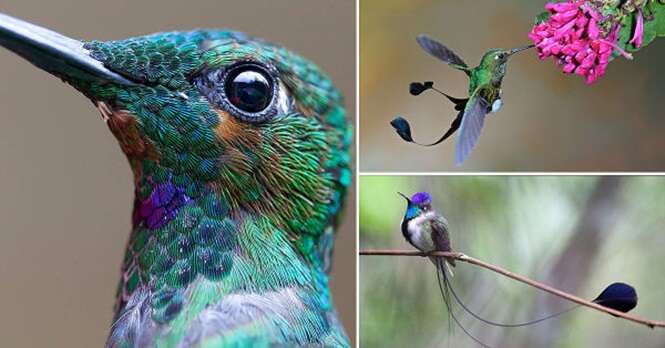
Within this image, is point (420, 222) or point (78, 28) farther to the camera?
point (420, 222)

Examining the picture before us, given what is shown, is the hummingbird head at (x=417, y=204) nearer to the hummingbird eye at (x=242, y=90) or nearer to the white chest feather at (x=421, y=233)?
the white chest feather at (x=421, y=233)

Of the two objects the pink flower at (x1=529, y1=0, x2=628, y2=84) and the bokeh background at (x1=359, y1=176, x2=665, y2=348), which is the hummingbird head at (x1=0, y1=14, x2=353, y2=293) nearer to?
the bokeh background at (x1=359, y1=176, x2=665, y2=348)

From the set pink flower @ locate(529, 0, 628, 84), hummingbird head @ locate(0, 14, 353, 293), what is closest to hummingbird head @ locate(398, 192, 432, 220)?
pink flower @ locate(529, 0, 628, 84)

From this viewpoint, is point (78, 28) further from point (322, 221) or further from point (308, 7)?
point (322, 221)

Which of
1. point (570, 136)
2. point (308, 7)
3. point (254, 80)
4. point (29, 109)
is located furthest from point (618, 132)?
point (29, 109)

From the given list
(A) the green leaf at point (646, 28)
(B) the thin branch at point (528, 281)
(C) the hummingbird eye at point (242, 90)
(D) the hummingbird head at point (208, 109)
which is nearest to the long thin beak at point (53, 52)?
(D) the hummingbird head at point (208, 109)

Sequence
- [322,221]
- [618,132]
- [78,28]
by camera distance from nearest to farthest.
→ [322,221]
[78,28]
[618,132]
